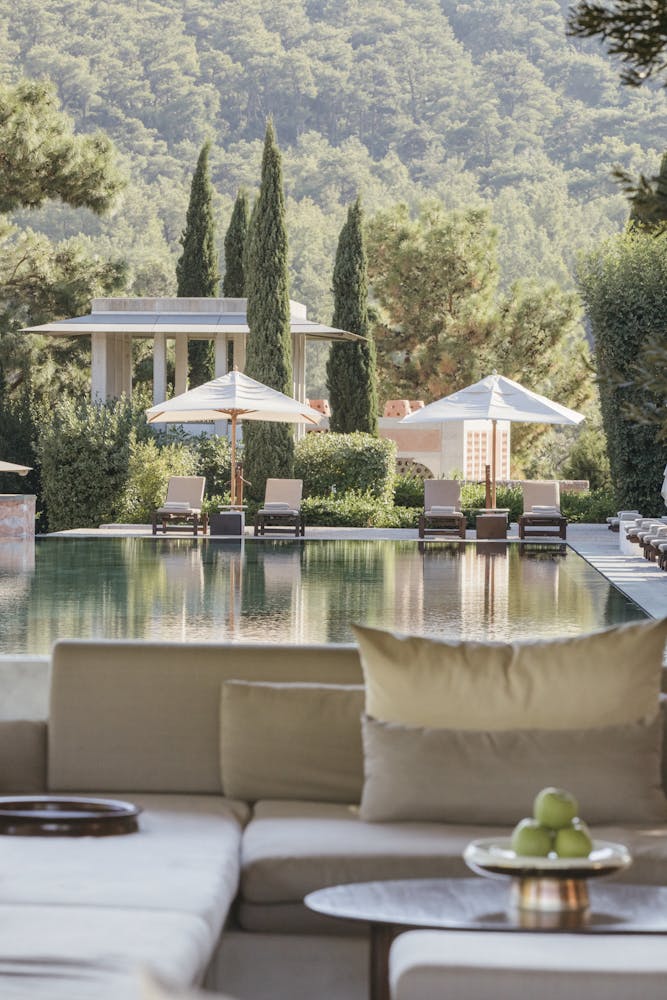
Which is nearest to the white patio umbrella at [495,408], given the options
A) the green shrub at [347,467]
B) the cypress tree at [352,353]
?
the green shrub at [347,467]

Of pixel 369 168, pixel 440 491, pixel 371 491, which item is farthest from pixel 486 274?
pixel 369 168

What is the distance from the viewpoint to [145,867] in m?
3.54

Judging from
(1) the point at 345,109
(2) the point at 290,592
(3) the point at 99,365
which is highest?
(1) the point at 345,109

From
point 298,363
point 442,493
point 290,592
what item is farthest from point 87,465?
point 290,592

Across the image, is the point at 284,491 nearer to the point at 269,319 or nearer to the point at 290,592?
the point at 269,319

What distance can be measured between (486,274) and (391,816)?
36284mm

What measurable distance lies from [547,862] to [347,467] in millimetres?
22875

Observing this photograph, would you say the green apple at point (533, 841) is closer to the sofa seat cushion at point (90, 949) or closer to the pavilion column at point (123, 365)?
the sofa seat cushion at point (90, 949)

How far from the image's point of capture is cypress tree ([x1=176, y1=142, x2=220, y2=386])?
106ft

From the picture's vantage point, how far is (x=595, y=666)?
13.6 ft

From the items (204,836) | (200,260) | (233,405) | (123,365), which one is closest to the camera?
(204,836)

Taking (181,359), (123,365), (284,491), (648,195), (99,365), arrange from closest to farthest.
Answer: (648,195)
(284,491)
(99,365)
(181,359)
(123,365)

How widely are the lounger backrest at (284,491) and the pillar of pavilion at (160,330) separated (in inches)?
302

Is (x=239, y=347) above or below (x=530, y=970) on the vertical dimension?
above
